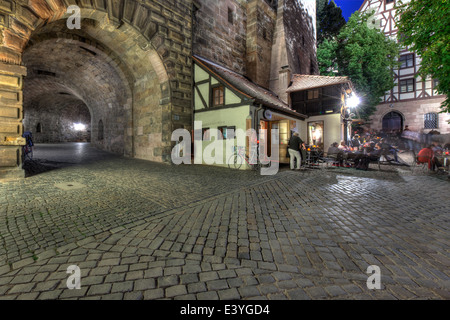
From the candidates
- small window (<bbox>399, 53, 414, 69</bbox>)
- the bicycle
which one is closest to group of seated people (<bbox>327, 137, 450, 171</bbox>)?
the bicycle

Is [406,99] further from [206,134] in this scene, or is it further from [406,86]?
[206,134]

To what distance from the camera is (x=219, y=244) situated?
2641mm

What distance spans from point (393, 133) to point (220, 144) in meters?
24.6

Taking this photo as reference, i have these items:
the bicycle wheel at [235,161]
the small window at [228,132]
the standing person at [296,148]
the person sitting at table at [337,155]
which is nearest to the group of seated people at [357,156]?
the person sitting at table at [337,155]

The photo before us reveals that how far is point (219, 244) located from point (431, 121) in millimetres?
31323

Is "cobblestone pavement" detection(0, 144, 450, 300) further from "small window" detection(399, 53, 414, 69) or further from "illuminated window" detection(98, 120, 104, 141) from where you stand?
"small window" detection(399, 53, 414, 69)

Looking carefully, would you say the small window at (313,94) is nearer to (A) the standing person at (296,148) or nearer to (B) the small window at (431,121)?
(A) the standing person at (296,148)

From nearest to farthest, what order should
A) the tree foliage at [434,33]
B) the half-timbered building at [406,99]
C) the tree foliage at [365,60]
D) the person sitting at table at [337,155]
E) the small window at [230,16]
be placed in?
the tree foliage at [434,33] → the person sitting at table at [337,155] → the small window at [230,16] → the tree foliage at [365,60] → the half-timbered building at [406,99]

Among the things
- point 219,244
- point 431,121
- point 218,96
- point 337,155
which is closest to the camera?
point 219,244

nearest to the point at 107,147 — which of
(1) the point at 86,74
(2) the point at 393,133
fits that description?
(1) the point at 86,74

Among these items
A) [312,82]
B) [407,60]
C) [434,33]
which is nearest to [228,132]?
[434,33]

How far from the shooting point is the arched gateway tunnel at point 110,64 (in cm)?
593

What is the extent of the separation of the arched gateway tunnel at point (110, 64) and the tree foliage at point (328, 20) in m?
27.1

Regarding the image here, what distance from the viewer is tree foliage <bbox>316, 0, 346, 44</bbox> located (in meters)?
29.5
